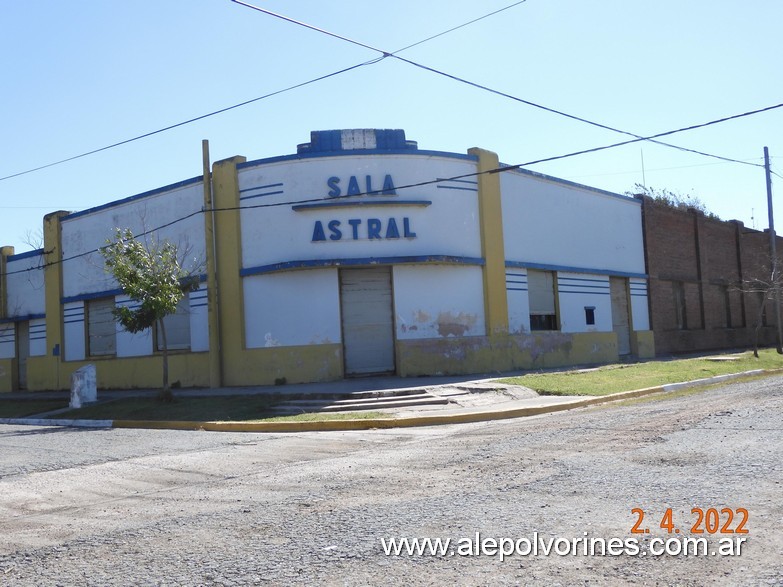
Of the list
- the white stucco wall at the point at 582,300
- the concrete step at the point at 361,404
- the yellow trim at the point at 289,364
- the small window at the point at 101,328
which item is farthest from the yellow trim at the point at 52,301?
the white stucco wall at the point at 582,300

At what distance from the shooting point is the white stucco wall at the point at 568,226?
25766 mm

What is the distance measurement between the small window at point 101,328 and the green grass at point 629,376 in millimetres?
15429

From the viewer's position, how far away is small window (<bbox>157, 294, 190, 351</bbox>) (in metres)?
25.2

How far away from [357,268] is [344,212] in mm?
1717

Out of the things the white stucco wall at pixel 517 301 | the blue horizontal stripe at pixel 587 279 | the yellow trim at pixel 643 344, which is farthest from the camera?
the yellow trim at pixel 643 344

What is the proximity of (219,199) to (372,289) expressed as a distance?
5.67 meters

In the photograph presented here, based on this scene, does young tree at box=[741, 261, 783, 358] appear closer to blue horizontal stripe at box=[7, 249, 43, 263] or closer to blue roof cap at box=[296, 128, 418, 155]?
blue roof cap at box=[296, 128, 418, 155]

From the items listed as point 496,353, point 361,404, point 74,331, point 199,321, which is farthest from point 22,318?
point 361,404

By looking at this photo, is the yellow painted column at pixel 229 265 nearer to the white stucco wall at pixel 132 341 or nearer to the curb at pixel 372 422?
the white stucco wall at pixel 132 341

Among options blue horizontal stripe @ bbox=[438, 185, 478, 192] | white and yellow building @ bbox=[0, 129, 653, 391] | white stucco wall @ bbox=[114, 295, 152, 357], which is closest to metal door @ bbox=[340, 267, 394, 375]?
white and yellow building @ bbox=[0, 129, 653, 391]

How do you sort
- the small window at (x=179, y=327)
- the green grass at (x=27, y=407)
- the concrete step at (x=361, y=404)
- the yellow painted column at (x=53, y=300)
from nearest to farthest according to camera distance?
the concrete step at (x=361, y=404) → the green grass at (x=27, y=407) → the small window at (x=179, y=327) → the yellow painted column at (x=53, y=300)

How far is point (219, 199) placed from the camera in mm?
24016

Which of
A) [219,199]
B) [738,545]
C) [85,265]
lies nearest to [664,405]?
[738,545]

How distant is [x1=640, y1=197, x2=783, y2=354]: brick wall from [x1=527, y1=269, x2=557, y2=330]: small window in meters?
7.31
